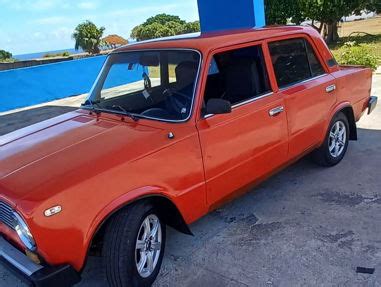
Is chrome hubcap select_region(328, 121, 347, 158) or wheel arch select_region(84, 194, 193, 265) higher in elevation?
wheel arch select_region(84, 194, 193, 265)

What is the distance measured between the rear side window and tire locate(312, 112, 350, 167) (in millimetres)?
683

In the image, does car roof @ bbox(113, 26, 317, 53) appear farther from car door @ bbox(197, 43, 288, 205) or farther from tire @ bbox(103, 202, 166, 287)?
tire @ bbox(103, 202, 166, 287)

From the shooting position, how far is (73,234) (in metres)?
2.61

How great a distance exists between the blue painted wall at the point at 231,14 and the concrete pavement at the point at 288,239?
12.0ft

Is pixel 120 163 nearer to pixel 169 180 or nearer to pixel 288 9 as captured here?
pixel 169 180

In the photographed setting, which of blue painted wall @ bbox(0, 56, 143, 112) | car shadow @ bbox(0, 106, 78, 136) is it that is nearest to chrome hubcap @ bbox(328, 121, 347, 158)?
car shadow @ bbox(0, 106, 78, 136)

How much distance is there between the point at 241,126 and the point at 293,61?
1.22 metres

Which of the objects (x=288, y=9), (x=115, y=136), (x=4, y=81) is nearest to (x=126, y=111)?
(x=115, y=136)

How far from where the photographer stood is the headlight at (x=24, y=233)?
8.48 feet

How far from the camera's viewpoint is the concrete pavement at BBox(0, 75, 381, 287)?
3188 millimetres

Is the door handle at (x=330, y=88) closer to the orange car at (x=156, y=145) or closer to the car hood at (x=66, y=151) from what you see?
the orange car at (x=156, y=145)

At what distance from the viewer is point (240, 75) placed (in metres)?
3.96

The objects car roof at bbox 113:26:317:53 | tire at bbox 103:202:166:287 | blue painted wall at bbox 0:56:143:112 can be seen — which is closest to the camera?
tire at bbox 103:202:166:287

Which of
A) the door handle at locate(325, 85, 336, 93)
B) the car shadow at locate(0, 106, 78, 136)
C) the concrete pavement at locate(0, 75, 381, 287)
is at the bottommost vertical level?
the concrete pavement at locate(0, 75, 381, 287)
